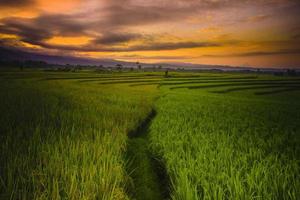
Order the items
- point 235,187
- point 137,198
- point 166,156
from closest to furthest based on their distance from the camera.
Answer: point 235,187, point 137,198, point 166,156

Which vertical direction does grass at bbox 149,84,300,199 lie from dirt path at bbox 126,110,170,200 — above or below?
above

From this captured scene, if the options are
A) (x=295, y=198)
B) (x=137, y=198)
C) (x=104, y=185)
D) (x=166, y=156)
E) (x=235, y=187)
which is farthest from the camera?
(x=166, y=156)

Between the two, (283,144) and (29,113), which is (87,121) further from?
(283,144)

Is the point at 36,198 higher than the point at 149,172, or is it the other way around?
the point at 36,198

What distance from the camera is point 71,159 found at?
403 centimetres

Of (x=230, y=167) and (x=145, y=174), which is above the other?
(x=230, y=167)

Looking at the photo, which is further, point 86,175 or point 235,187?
point 86,175

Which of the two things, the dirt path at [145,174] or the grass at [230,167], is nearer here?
the grass at [230,167]

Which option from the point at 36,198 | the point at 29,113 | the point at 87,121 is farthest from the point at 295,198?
the point at 29,113

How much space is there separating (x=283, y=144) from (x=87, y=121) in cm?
545

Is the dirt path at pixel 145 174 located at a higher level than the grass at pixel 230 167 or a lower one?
lower

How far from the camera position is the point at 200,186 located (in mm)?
3582

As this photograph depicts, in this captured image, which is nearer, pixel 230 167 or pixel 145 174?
pixel 230 167

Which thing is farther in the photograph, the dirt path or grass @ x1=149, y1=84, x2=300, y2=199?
the dirt path
